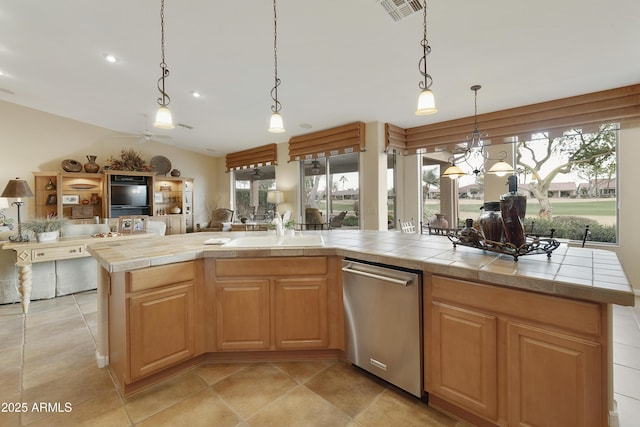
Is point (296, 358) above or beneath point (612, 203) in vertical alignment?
beneath

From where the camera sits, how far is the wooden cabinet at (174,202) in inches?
287

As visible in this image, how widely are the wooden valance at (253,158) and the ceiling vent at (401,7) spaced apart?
444 centimetres

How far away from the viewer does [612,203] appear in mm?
3875

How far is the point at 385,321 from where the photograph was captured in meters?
1.80

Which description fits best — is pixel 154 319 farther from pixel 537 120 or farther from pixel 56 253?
pixel 537 120

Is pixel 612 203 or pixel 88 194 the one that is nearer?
pixel 612 203

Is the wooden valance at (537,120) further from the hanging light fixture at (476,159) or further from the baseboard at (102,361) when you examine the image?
the baseboard at (102,361)

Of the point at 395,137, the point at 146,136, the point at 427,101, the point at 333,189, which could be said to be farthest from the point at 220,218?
the point at 427,101

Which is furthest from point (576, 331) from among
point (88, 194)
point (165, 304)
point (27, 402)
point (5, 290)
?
point (88, 194)

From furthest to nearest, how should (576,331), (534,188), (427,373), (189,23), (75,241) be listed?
(534,188), (75,241), (189,23), (427,373), (576,331)

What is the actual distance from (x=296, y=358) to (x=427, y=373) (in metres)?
0.98

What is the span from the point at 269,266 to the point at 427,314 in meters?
1.09

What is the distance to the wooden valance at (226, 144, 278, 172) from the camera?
21.6 ft

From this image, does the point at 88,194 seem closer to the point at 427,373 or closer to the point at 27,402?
the point at 27,402
